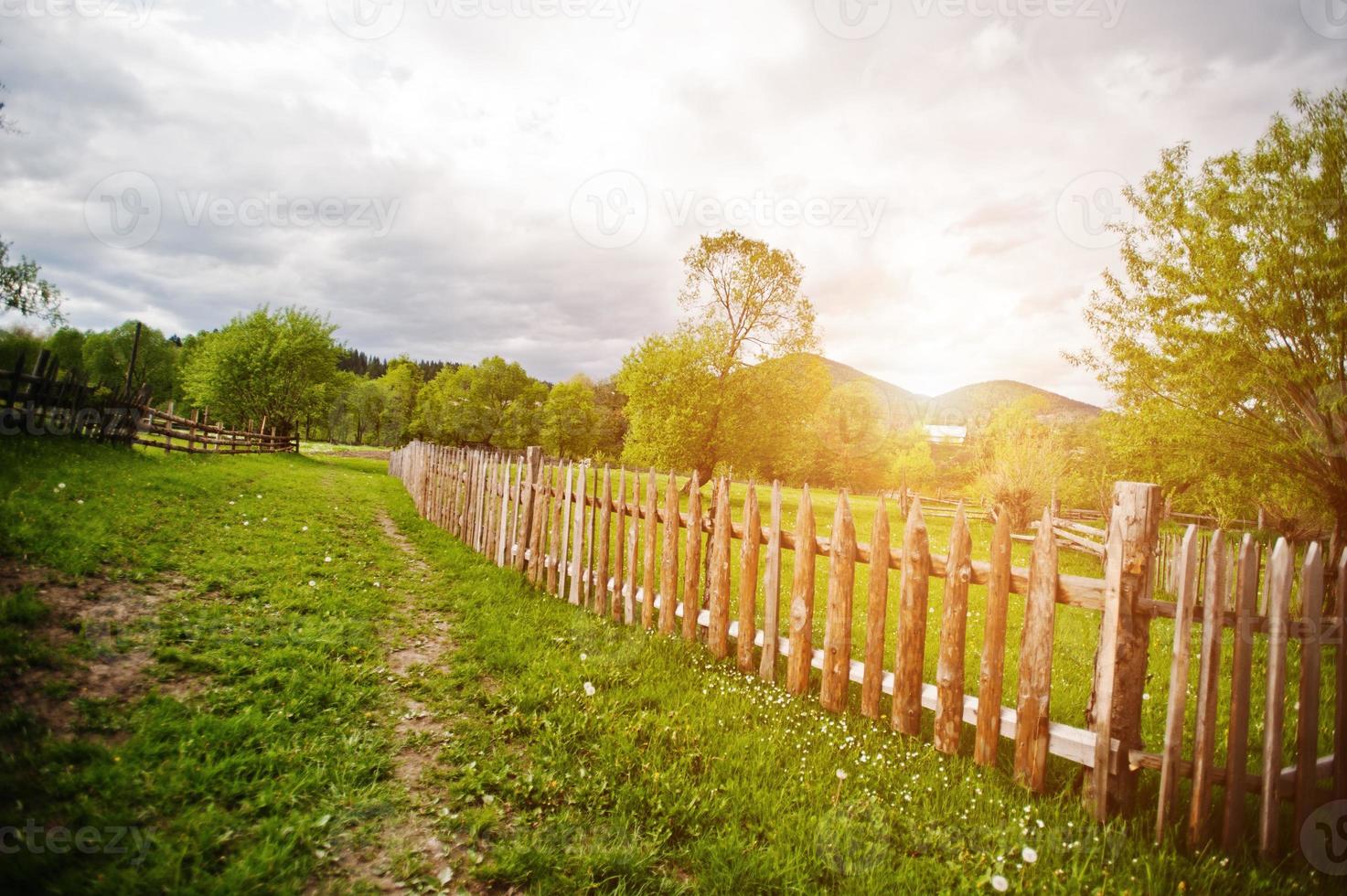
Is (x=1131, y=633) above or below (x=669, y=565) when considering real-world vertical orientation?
above

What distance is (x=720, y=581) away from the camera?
16.6 feet

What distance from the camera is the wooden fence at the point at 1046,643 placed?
281cm

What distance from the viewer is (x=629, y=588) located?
588 centimetres

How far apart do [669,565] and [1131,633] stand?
367 centimetres

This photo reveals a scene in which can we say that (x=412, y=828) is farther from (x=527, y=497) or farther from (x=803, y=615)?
(x=527, y=497)

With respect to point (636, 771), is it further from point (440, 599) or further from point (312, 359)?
point (312, 359)

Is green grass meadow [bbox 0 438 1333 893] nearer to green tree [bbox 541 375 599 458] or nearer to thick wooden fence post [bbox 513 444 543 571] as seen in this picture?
thick wooden fence post [bbox 513 444 543 571]

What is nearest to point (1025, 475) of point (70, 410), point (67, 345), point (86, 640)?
point (86, 640)

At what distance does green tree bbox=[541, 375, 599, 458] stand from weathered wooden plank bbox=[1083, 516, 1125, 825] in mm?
56139

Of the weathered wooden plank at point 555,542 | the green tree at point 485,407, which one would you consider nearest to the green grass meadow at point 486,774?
the weathered wooden plank at point 555,542

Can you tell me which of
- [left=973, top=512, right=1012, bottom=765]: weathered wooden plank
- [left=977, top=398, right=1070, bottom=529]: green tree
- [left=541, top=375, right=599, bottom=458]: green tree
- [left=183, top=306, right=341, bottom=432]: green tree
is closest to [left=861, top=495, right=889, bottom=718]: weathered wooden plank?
[left=973, top=512, right=1012, bottom=765]: weathered wooden plank

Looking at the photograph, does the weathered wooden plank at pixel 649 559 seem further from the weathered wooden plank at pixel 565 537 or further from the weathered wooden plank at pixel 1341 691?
the weathered wooden plank at pixel 1341 691

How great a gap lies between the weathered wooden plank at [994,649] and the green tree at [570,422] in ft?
183

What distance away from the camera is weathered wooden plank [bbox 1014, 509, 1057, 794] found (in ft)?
10.6
